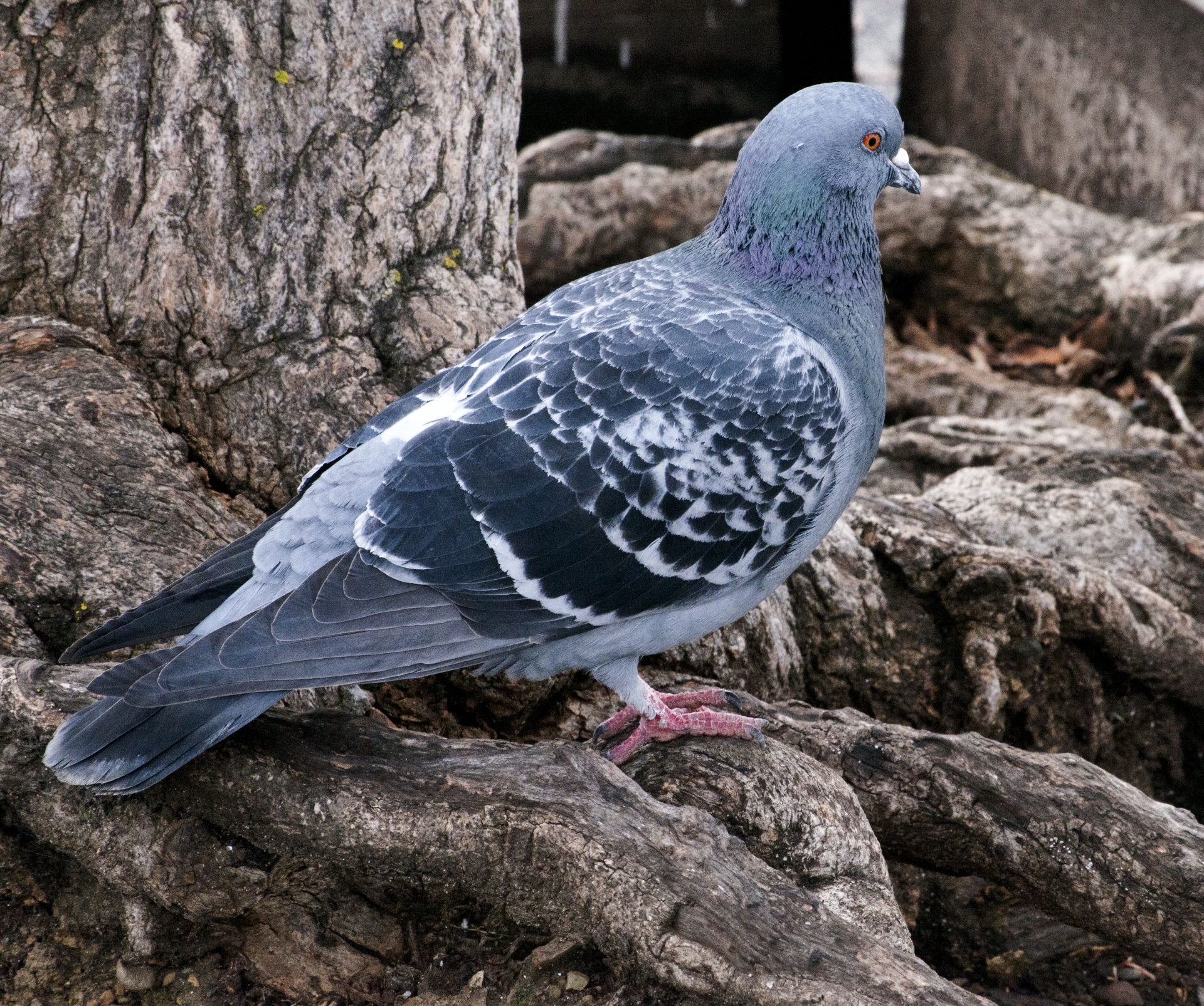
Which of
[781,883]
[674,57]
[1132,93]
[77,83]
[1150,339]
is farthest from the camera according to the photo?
[674,57]

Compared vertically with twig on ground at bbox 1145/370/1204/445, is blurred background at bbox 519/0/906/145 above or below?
above

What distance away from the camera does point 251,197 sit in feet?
12.8

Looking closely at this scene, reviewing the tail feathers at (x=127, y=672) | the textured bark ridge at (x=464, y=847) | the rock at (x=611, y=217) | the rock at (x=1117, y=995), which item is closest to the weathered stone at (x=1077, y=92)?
the rock at (x=611, y=217)

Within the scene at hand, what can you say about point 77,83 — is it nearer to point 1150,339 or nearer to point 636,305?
point 636,305

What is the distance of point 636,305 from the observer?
3375 mm

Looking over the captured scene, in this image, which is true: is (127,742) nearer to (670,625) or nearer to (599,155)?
(670,625)

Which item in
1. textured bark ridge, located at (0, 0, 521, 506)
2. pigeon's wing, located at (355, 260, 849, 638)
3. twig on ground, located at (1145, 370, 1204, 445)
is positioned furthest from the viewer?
twig on ground, located at (1145, 370, 1204, 445)

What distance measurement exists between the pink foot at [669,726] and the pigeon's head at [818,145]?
146 cm

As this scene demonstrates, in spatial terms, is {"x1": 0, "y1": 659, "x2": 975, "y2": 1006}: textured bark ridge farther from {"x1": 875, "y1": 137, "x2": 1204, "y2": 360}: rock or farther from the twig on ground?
{"x1": 875, "y1": 137, "x2": 1204, "y2": 360}: rock

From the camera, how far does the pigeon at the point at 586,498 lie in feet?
9.49

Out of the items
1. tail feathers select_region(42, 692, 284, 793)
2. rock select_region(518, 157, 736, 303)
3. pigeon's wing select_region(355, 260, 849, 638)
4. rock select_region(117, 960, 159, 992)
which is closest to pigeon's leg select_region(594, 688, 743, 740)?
pigeon's wing select_region(355, 260, 849, 638)

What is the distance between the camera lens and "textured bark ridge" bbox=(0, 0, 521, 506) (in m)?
3.76

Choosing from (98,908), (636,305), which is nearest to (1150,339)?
(636,305)

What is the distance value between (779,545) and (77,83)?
2.57m
